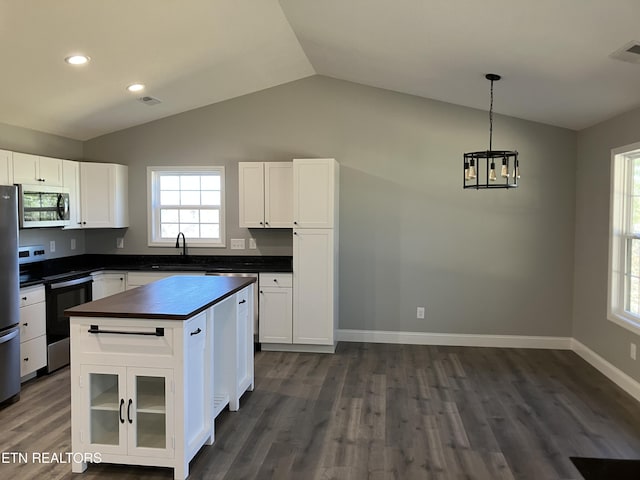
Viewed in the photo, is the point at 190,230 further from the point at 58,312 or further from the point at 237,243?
the point at 58,312

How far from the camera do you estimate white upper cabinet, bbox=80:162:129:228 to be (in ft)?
17.9

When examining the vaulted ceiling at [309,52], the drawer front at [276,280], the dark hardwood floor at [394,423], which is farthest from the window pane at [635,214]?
→ the drawer front at [276,280]

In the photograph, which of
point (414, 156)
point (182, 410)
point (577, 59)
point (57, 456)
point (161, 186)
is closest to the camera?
point (182, 410)

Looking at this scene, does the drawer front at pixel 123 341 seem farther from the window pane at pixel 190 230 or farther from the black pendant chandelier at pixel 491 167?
the window pane at pixel 190 230

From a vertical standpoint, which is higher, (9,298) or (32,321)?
(9,298)

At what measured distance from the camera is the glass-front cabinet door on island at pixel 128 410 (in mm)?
2697

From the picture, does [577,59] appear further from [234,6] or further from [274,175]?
[274,175]

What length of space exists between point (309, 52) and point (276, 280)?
2.35m

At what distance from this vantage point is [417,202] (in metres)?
5.52

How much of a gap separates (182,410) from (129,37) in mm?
2710

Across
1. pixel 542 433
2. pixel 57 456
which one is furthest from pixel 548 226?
pixel 57 456

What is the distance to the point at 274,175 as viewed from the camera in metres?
5.37

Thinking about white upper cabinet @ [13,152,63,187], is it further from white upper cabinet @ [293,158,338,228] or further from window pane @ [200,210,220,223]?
white upper cabinet @ [293,158,338,228]

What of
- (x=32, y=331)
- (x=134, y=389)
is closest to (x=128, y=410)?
(x=134, y=389)
